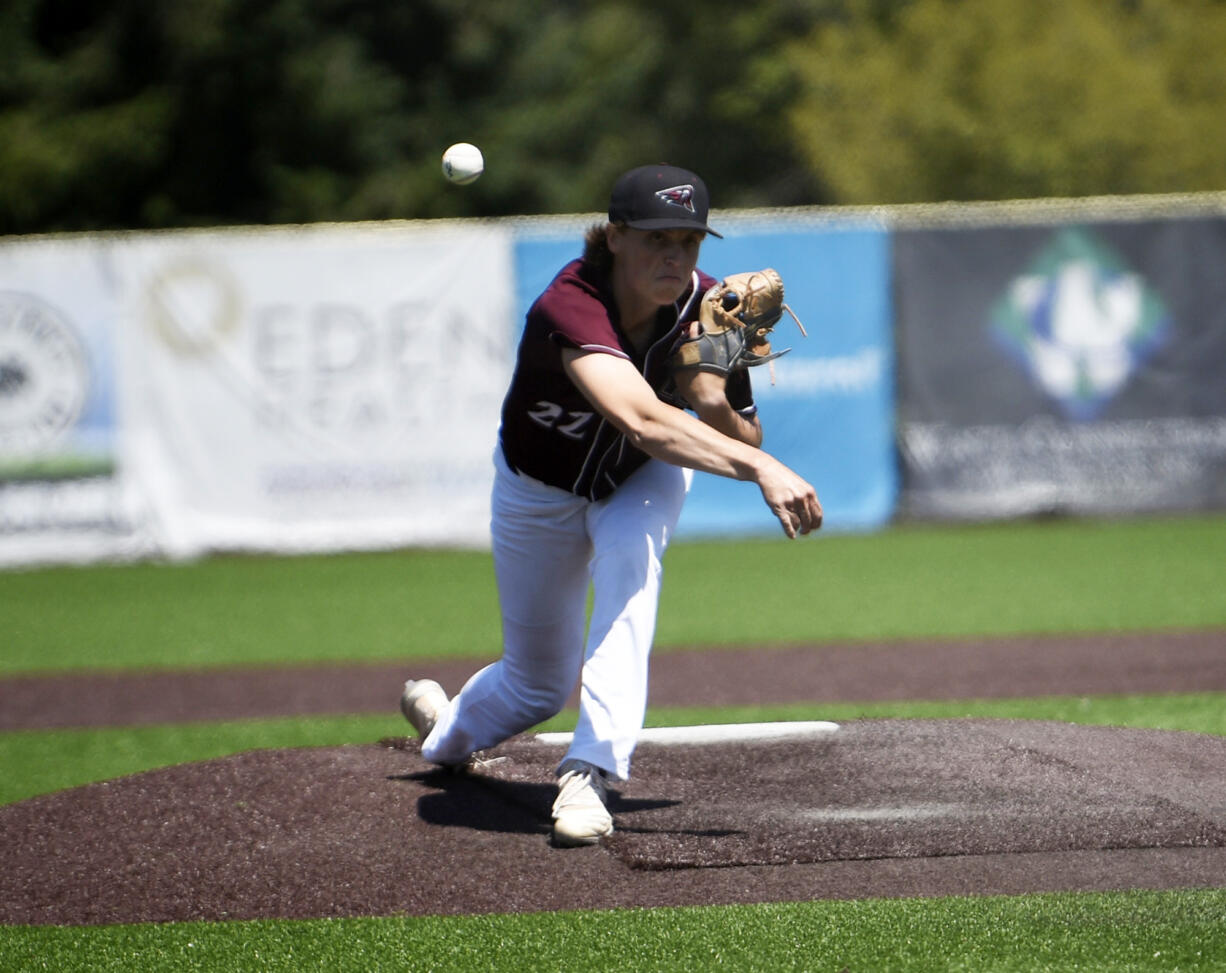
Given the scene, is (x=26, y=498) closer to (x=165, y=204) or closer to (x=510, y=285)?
(x=510, y=285)

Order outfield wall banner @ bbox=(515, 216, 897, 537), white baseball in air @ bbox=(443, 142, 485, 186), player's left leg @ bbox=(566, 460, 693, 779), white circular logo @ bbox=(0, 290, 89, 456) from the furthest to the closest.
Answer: outfield wall banner @ bbox=(515, 216, 897, 537), white circular logo @ bbox=(0, 290, 89, 456), white baseball in air @ bbox=(443, 142, 485, 186), player's left leg @ bbox=(566, 460, 693, 779)

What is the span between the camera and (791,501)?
13.1ft

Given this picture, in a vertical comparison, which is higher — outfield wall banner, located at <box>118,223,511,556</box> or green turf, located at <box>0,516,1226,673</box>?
outfield wall banner, located at <box>118,223,511,556</box>

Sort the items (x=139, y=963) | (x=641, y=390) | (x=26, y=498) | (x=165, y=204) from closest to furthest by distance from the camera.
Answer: (x=139, y=963)
(x=641, y=390)
(x=26, y=498)
(x=165, y=204)

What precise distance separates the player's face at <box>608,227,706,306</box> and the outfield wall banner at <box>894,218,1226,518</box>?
32.3 feet

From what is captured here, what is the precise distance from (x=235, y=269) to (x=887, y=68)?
702 inches

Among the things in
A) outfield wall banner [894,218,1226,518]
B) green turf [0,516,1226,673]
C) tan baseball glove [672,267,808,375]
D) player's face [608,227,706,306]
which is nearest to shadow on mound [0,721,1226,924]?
tan baseball glove [672,267,808,375]

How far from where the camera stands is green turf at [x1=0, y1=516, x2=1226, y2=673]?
9242 millimetres

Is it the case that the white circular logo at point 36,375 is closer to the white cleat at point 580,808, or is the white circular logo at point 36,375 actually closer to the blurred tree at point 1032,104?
the white cleat at point 580,808

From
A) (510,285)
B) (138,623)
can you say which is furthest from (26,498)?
(510,285)

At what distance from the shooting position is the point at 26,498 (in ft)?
44.2

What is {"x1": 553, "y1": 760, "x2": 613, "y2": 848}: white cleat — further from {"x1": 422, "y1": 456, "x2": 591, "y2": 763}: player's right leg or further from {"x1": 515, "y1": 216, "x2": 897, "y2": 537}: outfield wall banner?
{"x1": 515, "y1": 216, "x2": 897, "y2": 537}: outfield wall banner

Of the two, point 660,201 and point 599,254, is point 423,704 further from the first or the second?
point 660,201

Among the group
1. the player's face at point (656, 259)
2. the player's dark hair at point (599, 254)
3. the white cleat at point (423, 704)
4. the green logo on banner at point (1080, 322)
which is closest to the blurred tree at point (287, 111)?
the green logo on banner at point (1080, 322)
